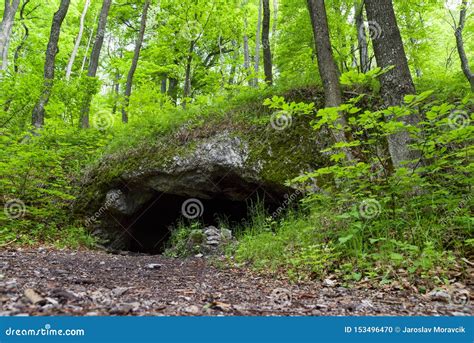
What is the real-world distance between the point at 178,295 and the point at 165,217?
21.9ft

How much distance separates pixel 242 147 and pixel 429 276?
14.6 ft

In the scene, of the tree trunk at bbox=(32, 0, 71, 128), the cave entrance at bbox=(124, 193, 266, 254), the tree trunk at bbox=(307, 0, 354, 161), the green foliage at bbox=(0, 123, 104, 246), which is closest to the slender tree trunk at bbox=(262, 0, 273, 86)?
the tree trunk at bbox=(307, 0, 354, 161)

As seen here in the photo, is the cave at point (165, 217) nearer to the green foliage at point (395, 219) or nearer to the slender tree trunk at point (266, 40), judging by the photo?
the slender tree trunk at point (266, 40)

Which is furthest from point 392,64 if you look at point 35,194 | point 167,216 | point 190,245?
point 35,194

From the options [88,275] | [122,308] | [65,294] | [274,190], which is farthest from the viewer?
[274,190]

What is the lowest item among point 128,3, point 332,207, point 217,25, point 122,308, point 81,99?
point 122,308

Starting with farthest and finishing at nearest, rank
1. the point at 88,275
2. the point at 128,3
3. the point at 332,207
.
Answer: the point at 128,3 → the point at 332,207 → the point at 88,275

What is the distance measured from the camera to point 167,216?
9.75 metres

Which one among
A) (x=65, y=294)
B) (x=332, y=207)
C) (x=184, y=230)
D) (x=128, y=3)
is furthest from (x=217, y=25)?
(x=65, y=294)

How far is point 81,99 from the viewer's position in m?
10.0

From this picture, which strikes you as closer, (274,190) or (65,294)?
(65,294)

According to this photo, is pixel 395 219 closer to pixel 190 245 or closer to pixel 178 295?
pixel 178 295

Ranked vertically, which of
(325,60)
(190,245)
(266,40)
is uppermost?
(266,40)

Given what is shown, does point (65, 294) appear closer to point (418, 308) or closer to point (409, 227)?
point (418, 308)
